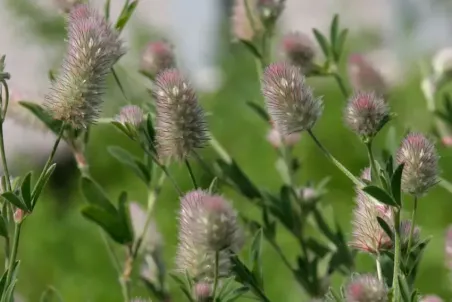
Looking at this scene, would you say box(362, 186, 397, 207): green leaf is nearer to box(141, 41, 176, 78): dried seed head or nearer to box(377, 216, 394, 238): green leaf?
box(377, 216, 394, 238): green leaf

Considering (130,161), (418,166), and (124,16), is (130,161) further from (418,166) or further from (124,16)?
(418,166)

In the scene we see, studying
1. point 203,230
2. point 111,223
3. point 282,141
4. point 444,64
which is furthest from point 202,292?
point 444,64

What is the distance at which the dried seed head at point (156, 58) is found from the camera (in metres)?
0.61

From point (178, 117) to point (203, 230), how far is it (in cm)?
8

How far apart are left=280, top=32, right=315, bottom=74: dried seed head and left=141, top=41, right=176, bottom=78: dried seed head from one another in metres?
0.10

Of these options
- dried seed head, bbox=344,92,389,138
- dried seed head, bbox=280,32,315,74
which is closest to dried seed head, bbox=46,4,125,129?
dried seed head, bbox=344,92,389,138

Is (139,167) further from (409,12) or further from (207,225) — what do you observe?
(409,12)

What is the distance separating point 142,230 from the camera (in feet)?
2.04

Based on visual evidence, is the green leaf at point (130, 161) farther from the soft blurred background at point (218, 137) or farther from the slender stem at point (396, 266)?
the slender stem at point (396, 266)

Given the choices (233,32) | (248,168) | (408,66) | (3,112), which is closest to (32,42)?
(248,168)

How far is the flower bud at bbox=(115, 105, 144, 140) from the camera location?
478 mm

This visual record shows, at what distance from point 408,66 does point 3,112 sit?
232 cm

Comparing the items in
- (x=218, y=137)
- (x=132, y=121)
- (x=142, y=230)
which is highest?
(x=132, y=121)

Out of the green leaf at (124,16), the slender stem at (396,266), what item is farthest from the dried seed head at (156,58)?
the slender stem at (396,266)
